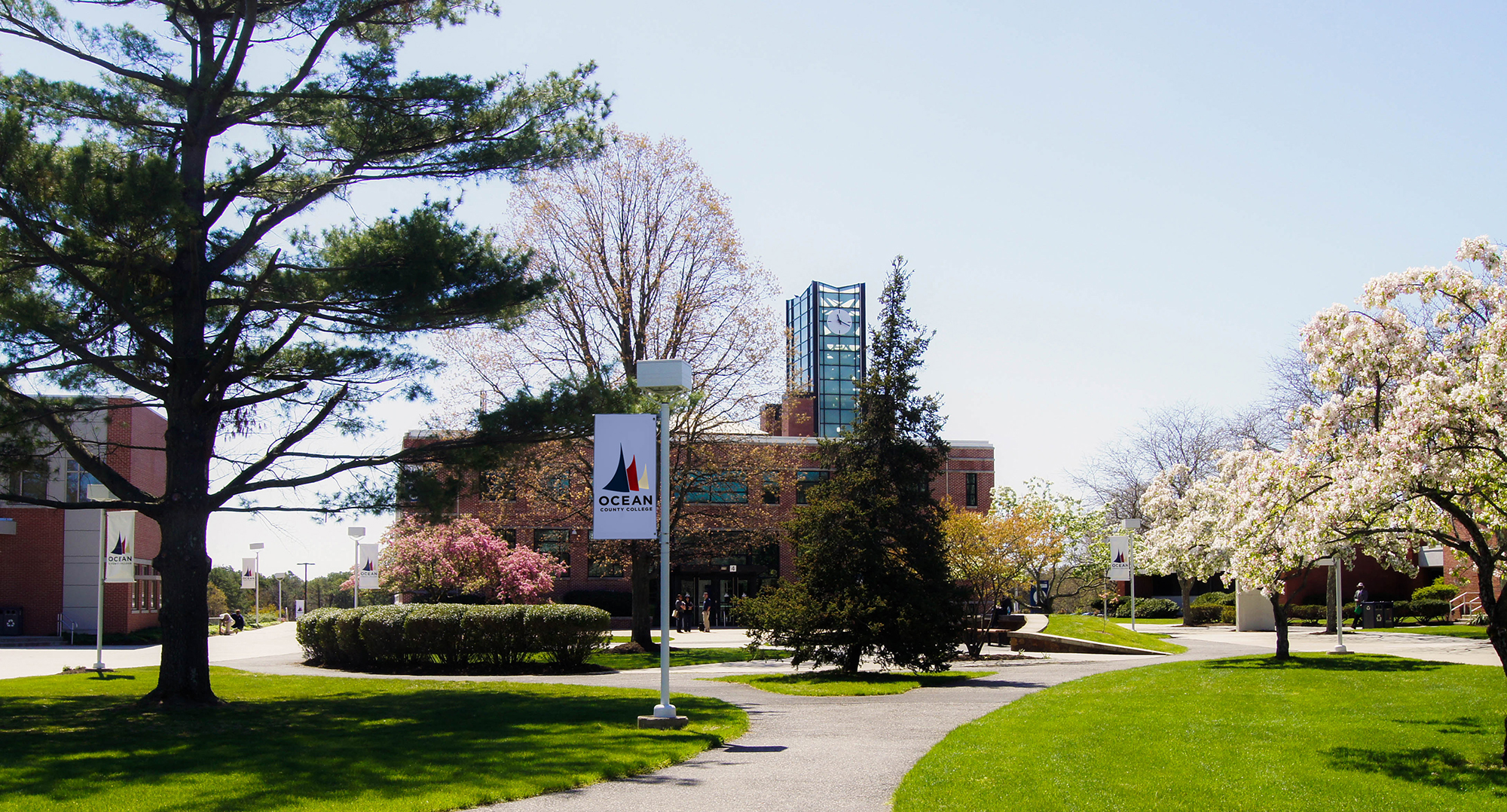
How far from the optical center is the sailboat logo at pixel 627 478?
40.8 feet

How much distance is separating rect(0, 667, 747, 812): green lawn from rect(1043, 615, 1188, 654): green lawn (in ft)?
54.0

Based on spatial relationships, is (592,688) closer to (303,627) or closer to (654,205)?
(303,627)

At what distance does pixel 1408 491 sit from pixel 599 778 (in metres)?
7.46

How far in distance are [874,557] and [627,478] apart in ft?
26.6

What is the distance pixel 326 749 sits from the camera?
35.8 ft

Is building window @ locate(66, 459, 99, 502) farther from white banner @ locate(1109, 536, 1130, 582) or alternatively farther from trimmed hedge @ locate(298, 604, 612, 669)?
white banner @ locate(1109, 536, 1130, 582)

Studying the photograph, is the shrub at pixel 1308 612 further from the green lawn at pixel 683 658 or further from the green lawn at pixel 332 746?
the green lawn at pixel 332 746

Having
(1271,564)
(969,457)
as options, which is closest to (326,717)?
(1271,564)

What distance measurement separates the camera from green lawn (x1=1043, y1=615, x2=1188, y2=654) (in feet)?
93.5

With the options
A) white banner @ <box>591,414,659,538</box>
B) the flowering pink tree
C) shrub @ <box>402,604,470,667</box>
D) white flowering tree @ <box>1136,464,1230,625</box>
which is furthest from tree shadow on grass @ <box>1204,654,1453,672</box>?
the flowering pink tree

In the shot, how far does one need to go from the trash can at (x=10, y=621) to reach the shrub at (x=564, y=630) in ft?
86.9

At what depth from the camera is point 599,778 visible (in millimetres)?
9297

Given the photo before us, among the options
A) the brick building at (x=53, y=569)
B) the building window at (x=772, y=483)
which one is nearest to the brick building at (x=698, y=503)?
the building window at (x=772, y=483)

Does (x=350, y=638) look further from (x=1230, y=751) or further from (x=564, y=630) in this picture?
(x=1230, y=751)
